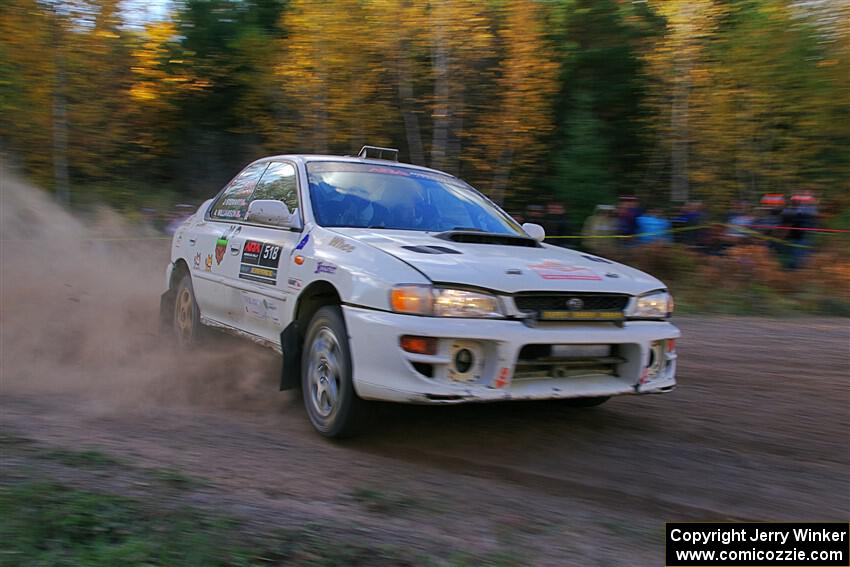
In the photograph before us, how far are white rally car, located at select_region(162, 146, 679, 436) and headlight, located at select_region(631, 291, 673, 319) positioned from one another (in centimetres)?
1

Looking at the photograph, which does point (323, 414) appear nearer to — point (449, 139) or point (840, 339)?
point (840, 339)

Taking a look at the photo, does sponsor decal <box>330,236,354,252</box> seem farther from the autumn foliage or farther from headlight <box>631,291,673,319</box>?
the autumn foliage

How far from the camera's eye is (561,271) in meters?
4.30

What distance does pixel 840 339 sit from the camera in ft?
26.9

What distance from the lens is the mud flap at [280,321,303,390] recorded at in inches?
185

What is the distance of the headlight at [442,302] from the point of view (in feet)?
12.7

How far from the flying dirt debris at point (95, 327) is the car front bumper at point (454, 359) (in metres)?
1.63

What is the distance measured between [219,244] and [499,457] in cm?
303

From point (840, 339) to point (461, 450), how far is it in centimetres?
577

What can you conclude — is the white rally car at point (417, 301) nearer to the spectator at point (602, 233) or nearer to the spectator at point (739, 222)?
the spectator at point (602, 233)

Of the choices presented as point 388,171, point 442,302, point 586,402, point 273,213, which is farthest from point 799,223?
point 442,302

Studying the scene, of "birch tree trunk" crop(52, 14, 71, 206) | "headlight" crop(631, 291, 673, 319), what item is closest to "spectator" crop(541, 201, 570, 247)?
"headlight" crop(631, 291, 673, 319)

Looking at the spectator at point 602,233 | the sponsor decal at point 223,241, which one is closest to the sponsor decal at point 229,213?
the sponsor decal at point 223,241

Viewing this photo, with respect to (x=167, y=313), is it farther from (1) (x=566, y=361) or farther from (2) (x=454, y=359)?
(1) (x=566, y=361)
